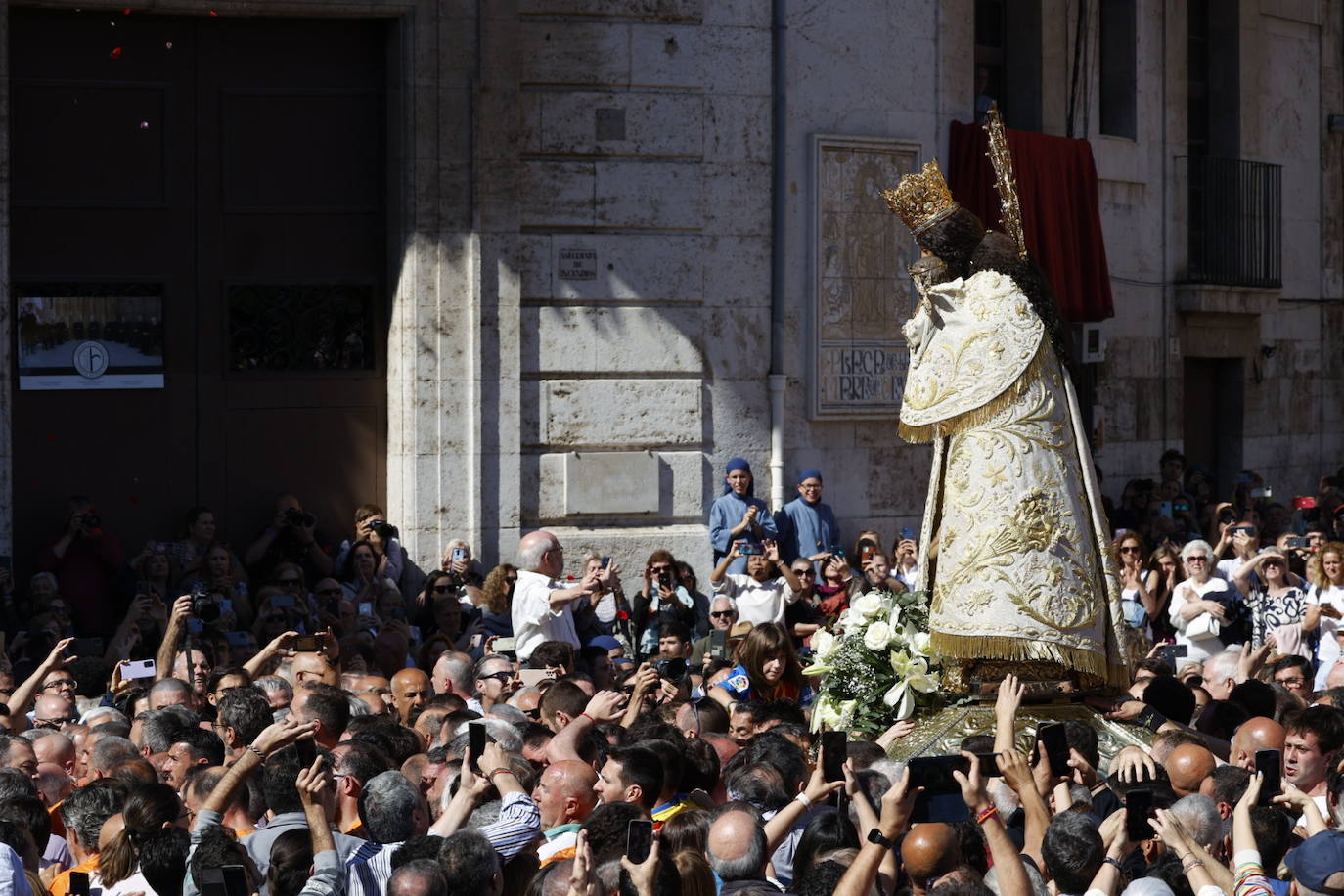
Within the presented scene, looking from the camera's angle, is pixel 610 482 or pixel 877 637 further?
pixel 610 482

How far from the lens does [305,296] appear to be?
14.2 metres

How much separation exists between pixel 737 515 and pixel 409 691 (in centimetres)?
A: 540

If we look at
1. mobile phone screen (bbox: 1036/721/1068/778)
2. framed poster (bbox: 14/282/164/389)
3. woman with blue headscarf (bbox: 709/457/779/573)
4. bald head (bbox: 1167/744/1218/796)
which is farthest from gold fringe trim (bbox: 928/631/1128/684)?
framed poster (bbox: 14/282/164/389)

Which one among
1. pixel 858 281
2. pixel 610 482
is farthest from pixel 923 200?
pixel 858 281

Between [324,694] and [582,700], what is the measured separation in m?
1.05

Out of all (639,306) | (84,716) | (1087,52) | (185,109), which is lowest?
(84,716)

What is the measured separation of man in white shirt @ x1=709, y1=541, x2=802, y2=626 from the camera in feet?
41.2

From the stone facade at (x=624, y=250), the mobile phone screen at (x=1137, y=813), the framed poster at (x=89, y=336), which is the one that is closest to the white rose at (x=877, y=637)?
the mobile phone screen at (x=1137, y=813)

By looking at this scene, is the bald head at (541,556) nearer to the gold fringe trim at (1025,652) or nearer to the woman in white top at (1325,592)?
the gold fringe trim at (1025,652)

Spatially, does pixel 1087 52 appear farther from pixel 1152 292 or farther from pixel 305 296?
pixel 305 296

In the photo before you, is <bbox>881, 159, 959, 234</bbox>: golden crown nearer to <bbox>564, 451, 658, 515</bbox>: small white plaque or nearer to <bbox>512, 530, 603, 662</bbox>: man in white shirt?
<bbox>512, 530, 603, 662</bbox>: man in white shirt

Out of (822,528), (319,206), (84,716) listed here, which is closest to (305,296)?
(319,206)

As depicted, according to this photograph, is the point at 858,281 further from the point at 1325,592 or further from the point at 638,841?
the point at 638,841

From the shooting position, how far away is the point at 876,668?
27.9 feet
